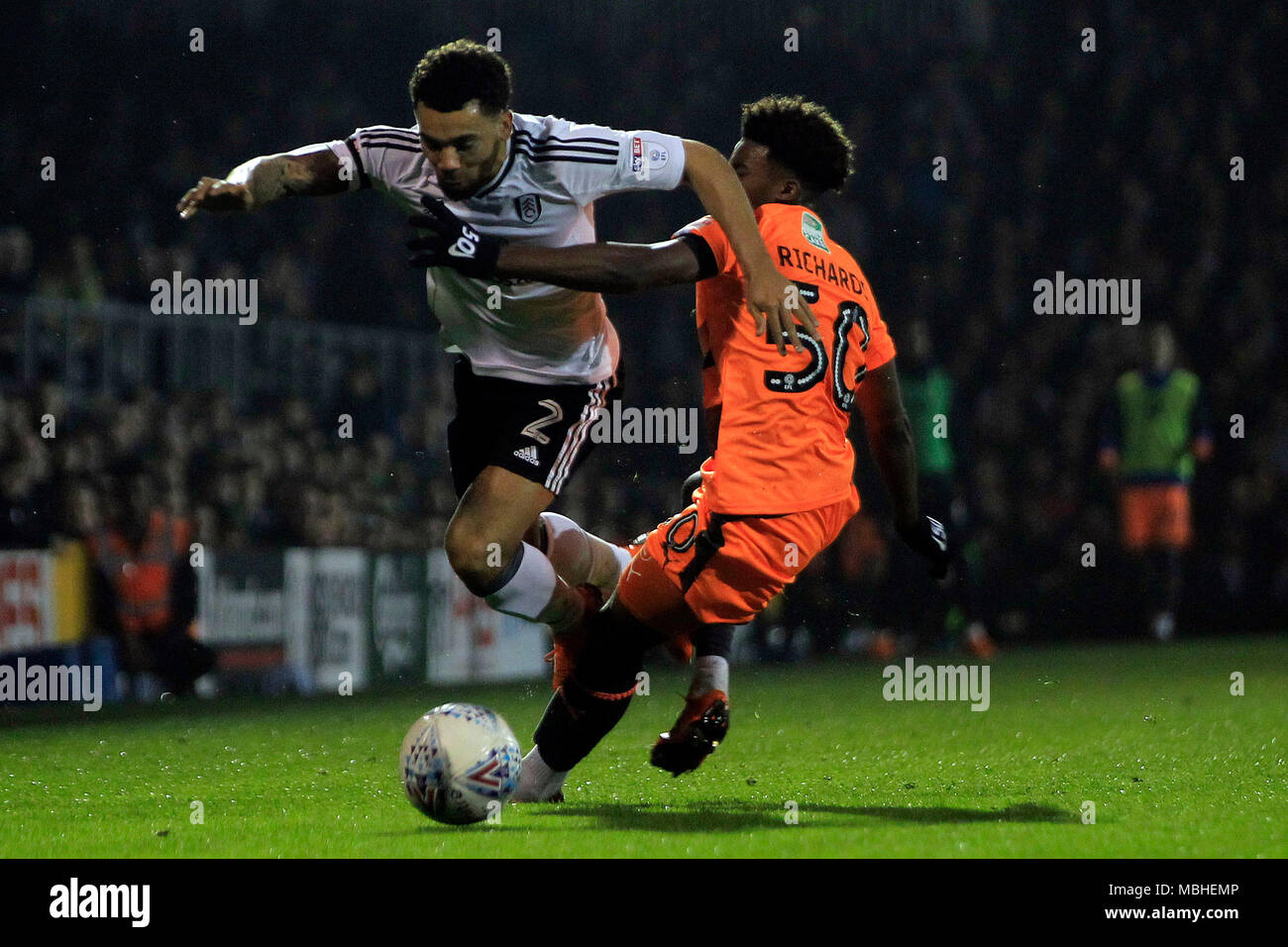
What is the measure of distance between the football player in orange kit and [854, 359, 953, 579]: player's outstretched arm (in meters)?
0.04

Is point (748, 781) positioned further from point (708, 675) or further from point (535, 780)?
point (535, 780)

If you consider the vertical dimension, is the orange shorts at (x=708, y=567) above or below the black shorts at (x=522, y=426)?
below

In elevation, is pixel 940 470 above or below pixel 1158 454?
below

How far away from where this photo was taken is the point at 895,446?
5.13 meters

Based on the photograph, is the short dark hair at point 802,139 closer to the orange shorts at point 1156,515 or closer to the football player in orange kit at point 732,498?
the football player in orange kit at point 732,498

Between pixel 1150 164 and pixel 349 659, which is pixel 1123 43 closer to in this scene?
pixel 1150 164

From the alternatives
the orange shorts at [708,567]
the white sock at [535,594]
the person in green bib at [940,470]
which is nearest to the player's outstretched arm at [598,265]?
the orange shorts at [708,567]

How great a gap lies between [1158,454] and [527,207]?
7.58 m

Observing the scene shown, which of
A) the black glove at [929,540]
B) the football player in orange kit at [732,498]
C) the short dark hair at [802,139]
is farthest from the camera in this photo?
the black glove at [929,540]

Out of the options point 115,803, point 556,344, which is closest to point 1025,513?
point 556,344

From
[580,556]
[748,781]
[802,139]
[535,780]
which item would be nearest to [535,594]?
[580,556]

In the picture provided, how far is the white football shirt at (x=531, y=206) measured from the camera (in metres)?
4.79

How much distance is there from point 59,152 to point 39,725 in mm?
5863
